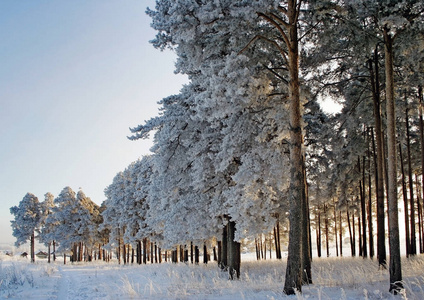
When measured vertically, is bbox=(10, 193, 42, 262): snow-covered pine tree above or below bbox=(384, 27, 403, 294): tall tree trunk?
below

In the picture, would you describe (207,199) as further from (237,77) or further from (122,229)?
(122,229)

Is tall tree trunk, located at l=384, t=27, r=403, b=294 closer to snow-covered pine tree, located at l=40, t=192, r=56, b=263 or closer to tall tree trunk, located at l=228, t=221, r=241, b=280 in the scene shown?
tall tree trunk, located at l=228, t=221, r=241, b=280

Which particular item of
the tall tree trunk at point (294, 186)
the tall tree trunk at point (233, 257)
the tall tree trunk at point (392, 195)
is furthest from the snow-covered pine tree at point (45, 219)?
the tall tree trunk at point (392, 195)

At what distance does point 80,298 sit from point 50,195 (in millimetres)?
48861

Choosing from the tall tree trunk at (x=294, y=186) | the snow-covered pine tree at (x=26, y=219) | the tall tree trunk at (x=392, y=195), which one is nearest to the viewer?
the tall tree trunk at (x=294, y=186)

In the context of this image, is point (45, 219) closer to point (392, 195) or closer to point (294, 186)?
point (294, 186)

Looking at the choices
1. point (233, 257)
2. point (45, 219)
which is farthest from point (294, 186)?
point (45, 219)

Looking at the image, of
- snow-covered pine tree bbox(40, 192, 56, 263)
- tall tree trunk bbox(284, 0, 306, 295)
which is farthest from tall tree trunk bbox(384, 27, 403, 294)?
snow-covered pine tree bbox(40, 192, 56, 263)

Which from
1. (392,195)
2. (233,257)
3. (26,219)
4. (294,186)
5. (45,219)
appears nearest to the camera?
(294,186)

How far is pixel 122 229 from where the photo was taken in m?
42.3

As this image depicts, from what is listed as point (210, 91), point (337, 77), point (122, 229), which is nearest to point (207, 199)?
point (210, 91)

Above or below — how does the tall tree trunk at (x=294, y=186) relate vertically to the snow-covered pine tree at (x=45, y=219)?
above

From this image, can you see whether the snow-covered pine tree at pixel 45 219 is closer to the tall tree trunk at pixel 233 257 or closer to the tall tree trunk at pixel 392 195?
the tall tree trunk at pixel 233 257

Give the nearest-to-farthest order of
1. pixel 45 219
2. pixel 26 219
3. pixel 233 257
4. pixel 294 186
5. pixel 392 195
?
pixel 294 186
pixel 392 195
pixel 233 257
pixel 26 219
pixel 45 219
